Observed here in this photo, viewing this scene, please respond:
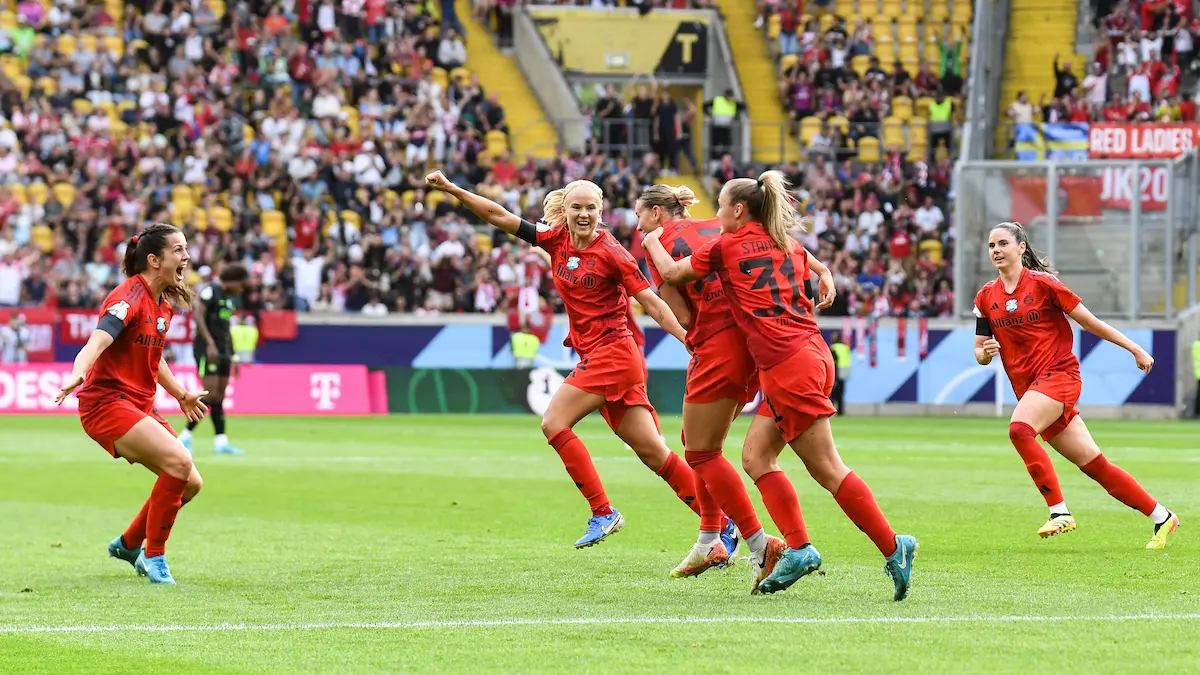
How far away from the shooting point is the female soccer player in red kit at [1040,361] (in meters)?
12.0

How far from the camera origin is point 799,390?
904cm

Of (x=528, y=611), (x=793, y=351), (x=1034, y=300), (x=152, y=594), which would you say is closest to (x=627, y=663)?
(x=528, y=611)

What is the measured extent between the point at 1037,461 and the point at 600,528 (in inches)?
118

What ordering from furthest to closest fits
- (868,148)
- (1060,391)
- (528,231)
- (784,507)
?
(868,148)
(1060,391)
(528,231)
(784,507)

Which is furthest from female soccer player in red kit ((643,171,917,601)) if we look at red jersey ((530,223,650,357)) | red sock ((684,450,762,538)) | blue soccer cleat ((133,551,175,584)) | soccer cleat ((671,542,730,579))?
blue soccer cleat ((133,551,175,584))

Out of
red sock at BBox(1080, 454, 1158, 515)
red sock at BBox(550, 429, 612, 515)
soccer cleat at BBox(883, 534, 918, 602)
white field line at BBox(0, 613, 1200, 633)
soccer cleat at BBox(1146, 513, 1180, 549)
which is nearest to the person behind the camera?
white field line at BBox(0, 613, 1200, 633)

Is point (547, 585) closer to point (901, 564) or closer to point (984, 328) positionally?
point (901, 564)

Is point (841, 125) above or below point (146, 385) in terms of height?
below

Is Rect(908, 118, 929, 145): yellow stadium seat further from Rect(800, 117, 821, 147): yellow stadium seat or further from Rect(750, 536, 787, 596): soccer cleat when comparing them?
Rect(750, 536, 787, 596): soccer cleat

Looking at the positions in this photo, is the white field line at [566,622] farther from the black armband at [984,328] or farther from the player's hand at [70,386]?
the black armband at [984,328]

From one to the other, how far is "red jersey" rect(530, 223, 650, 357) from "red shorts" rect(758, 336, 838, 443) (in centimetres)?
180

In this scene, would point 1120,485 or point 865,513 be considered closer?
point 865,513

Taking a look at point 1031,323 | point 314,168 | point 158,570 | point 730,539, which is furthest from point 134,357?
point 314,168

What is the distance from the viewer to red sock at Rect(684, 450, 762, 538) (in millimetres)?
9734
